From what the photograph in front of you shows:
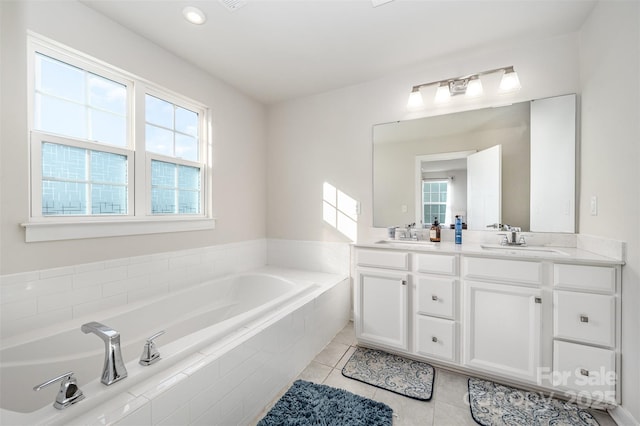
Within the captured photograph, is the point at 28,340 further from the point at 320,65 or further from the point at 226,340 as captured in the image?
the point at 320,65

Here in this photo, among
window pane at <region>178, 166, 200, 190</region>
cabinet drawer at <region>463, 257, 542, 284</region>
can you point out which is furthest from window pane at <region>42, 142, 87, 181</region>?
cabinet drawer at <region>463, 257, 542, 284</region>

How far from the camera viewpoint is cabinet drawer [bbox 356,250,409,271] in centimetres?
207

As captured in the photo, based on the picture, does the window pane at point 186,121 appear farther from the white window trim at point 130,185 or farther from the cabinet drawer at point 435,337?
the cabinet drawer at point 435,337

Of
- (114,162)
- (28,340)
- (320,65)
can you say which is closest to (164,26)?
(114,162)

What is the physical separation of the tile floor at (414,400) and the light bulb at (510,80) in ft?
7.17

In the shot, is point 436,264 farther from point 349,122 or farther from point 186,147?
point 186,147

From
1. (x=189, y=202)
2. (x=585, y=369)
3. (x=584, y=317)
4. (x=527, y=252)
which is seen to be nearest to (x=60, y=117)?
(x=189, y=202)

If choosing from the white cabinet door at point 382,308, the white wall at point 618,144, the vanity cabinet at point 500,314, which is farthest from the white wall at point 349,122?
the vanity cabinet at point 500,314

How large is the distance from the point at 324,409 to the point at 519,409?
1.13 metres

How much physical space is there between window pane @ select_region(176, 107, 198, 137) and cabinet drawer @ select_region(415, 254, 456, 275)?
228cm

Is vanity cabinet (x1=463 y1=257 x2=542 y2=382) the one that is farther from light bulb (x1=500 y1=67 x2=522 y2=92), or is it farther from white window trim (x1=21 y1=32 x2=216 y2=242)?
white window trim (x1=21 y1=32 x2=216 y2=242)

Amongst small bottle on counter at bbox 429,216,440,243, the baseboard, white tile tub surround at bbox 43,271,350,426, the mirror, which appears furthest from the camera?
small bottle on counter at bbox 429,216,440,243

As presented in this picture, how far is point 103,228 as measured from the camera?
1.81 metres

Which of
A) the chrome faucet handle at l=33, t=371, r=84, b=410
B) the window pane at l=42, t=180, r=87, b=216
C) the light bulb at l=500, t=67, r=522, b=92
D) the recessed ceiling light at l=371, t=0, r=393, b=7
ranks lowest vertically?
the chrome faucet handle at l=33, t=371, r=84, b=410
